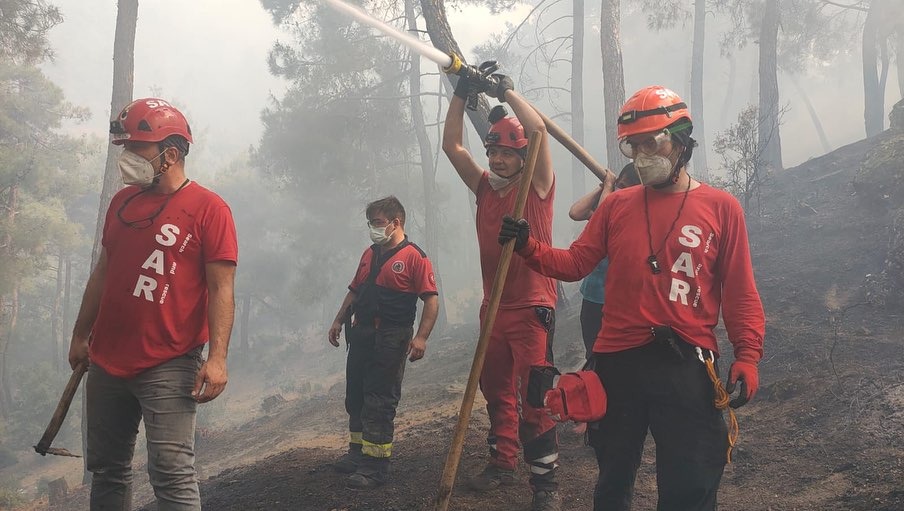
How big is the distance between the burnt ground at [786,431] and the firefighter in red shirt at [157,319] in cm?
174

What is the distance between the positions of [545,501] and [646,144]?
2325 millimetres

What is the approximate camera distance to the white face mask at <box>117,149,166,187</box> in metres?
3.16

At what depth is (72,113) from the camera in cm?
2636

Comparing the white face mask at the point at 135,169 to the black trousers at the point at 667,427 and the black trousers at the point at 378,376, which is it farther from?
the black trousers at the point at 667,427

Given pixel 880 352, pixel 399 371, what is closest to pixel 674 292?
pixel 399 371

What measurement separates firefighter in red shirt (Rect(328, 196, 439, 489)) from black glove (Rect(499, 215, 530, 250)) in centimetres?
180

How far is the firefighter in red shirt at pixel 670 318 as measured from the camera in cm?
266

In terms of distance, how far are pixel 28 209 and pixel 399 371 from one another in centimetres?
2237

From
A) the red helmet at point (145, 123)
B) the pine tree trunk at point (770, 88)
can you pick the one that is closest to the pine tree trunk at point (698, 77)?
the pine tree trunk at point (770, 88)

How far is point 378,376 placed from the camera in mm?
4875

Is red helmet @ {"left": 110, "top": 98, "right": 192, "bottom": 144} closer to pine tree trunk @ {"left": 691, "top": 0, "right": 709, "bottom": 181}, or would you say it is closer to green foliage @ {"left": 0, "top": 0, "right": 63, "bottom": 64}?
green foliage @ {"left": 0, "top": 0, "right": 63, "bottom": 64}

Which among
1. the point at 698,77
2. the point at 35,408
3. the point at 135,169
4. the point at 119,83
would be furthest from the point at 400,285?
the point at 698,77

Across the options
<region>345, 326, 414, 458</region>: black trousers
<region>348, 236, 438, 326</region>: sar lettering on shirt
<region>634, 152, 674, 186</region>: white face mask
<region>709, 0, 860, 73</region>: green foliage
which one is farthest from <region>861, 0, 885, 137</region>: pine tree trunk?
<region>634, 152, 674, 186</region>: white face mask

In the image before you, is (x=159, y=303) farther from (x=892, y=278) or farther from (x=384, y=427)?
(x=892, y=278)
